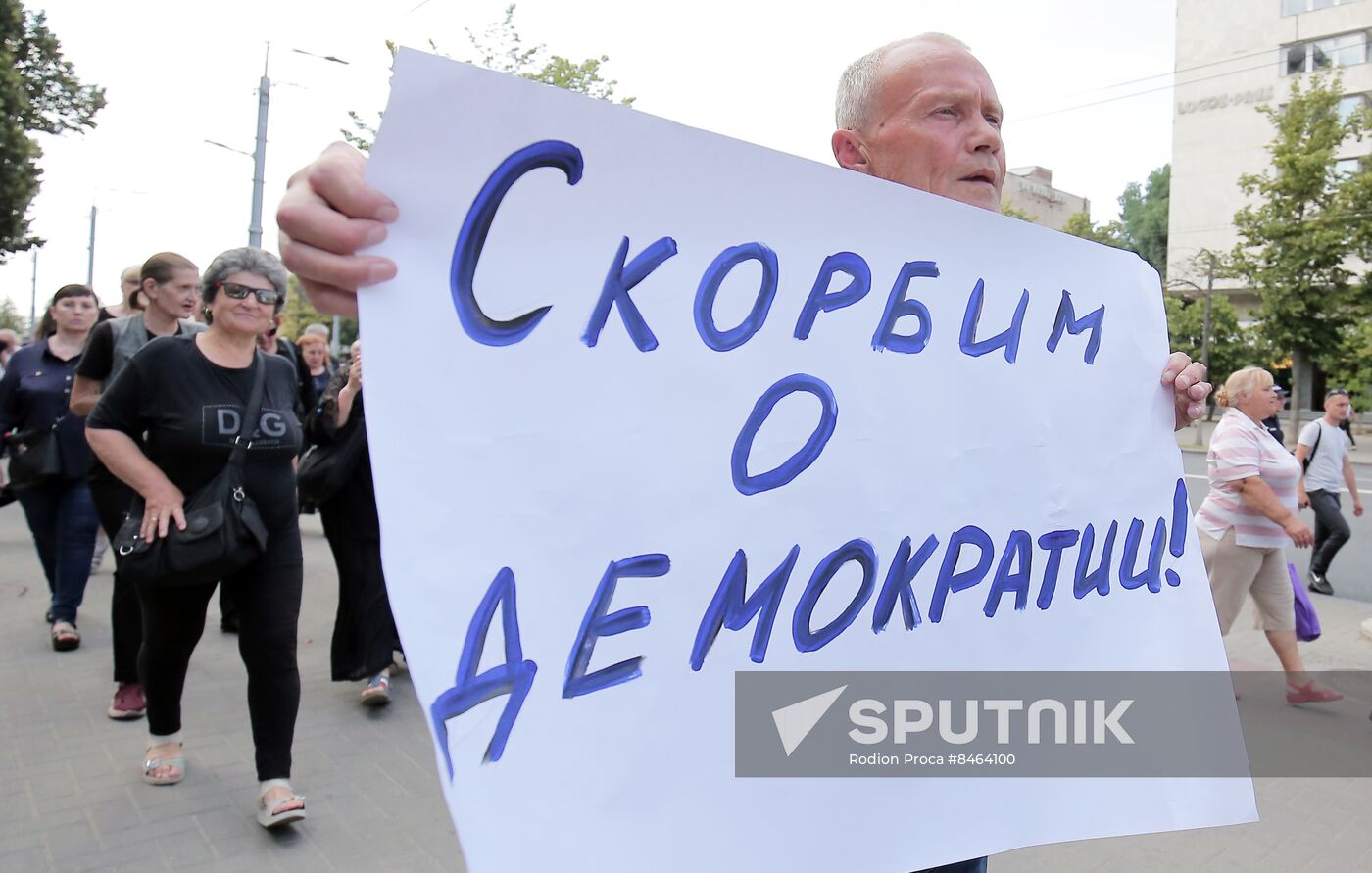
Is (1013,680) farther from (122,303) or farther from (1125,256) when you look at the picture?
(122,303)

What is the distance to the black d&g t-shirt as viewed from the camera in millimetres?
3016

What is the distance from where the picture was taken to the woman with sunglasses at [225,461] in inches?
117

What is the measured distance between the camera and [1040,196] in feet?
205

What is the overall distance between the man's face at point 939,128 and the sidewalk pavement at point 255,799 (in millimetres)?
2286

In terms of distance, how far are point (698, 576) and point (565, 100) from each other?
593 mm

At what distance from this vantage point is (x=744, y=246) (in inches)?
51.6

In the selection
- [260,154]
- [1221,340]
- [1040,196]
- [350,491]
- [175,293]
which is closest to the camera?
[175,293]

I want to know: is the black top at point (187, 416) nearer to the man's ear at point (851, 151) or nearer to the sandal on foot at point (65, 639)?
the man's ear at point (851, 151)

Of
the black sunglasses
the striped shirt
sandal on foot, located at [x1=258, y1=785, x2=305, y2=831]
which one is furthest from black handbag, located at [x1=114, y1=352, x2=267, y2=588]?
the striped shirt

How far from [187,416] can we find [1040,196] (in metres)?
66.0

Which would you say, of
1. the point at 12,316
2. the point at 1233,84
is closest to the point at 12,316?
the point at 12,316

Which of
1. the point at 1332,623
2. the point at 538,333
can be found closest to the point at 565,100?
the point at 538,333

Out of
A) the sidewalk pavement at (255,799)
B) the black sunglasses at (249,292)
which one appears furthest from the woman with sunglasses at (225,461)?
the sidewalk pavement at (255,799)

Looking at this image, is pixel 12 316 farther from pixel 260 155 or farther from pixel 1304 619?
pixel 1304 619
